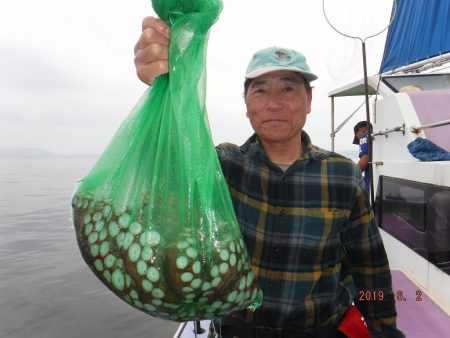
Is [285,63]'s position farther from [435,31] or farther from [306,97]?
[435,31]

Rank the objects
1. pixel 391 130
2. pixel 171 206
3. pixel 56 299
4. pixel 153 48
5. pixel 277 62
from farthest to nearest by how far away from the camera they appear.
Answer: pixel 56 299 < pixel 391 130 < pixel 277 62 < pixel 153 48 < pixel 171 206

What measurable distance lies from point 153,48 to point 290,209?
100 cm

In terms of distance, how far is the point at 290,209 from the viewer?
70.3 inches

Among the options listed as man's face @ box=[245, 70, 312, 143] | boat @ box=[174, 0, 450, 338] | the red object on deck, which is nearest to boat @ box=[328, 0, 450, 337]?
boat @ box=[174, 0, 450, 338]

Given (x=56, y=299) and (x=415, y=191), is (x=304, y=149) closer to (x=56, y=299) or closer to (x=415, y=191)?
(x=415, y=191)

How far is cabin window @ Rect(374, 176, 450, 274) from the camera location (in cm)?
360

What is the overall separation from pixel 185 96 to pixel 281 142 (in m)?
0.75

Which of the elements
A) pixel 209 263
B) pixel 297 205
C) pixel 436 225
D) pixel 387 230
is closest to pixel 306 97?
pixel 297 205

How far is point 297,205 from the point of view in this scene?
1.79 m

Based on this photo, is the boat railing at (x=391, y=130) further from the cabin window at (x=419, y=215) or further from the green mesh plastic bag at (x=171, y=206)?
the green mesh plastic bag at (x=171, y=206)

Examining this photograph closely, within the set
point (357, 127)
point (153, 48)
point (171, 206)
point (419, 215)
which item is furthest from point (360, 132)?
point (171, 206)

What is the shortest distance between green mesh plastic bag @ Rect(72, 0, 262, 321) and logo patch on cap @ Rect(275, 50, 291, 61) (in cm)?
61

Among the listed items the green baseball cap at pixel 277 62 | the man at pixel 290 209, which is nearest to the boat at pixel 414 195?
the man at pixel 290 209

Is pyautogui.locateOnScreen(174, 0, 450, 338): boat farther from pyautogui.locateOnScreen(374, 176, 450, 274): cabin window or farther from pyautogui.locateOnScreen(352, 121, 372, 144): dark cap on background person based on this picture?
pyautogui.locateOnScreen(352, 121, 372, 144): dark cap on background person
